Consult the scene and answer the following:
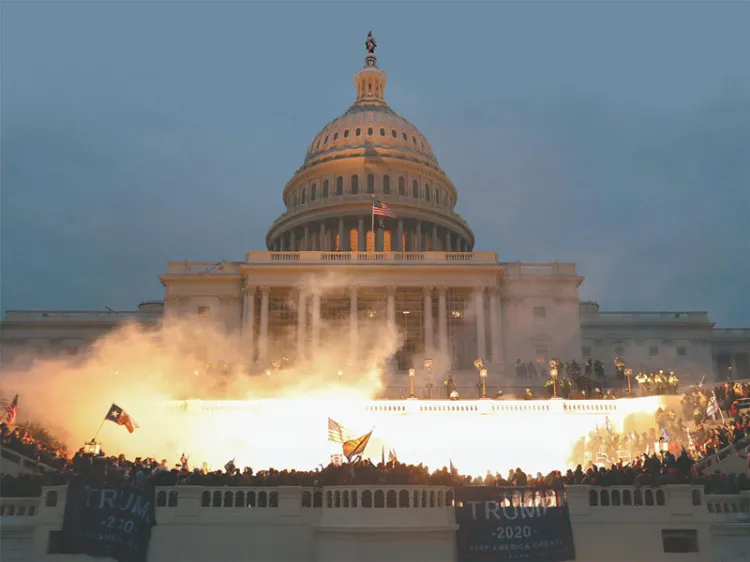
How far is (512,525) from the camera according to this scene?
22734mm

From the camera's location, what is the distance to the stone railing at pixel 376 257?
205 feet

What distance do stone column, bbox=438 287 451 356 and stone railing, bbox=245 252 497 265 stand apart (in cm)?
259

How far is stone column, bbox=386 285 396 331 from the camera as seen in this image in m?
59.5

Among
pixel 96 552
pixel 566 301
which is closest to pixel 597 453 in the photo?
pixel 96 552

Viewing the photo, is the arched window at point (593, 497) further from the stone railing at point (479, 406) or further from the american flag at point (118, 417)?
the american flag at point (118, 417)

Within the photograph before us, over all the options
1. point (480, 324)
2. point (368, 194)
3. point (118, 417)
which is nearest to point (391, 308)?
point (480, 324)

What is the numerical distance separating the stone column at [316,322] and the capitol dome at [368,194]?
629 inches

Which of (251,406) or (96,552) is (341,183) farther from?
(96,552)

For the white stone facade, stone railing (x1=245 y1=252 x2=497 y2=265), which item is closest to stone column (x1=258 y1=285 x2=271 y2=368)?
stone railing (x1=245 y1=252 x2=497 y2=265)

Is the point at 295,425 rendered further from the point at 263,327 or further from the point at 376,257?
the point at 376,257

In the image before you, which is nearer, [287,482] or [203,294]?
[287,482]

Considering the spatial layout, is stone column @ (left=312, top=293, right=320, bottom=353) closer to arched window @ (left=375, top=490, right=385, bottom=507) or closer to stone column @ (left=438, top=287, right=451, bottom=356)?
stone column @ (left=438, top=287, right=451, bottom=356)

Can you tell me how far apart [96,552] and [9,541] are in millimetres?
2527

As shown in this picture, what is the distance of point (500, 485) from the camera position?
23.4 meters
